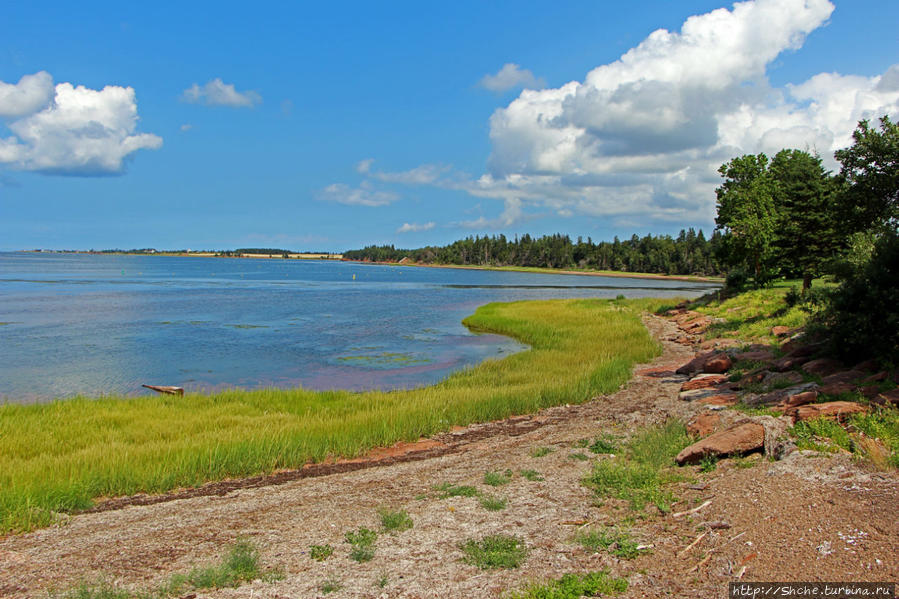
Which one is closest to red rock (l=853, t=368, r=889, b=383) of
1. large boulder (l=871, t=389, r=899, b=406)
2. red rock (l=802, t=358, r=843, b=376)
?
large boulder (l=871, t=389, r=899, b=406)

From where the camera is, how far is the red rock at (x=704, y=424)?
13059mm

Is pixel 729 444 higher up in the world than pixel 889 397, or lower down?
lower down

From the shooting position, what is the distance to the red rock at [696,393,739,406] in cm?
1652

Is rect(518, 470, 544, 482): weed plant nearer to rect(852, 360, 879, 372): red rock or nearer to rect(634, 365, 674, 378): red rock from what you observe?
rect(852, 360, 879, 372): red rock

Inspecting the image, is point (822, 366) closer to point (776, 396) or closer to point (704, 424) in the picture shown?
point (776, 396)

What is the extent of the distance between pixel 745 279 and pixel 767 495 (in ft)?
165

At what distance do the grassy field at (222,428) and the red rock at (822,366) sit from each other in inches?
262

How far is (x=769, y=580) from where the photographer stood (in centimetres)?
640

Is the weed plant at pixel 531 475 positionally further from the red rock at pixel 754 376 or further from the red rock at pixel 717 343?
the red rock at pixel 717 343

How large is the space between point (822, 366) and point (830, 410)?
6550 millimetres

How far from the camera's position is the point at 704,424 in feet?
44.1

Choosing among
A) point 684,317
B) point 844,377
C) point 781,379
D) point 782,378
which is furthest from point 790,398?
point 684,317

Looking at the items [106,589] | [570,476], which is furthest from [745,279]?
[106,589]

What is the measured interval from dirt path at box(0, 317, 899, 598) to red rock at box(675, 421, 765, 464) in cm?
50
